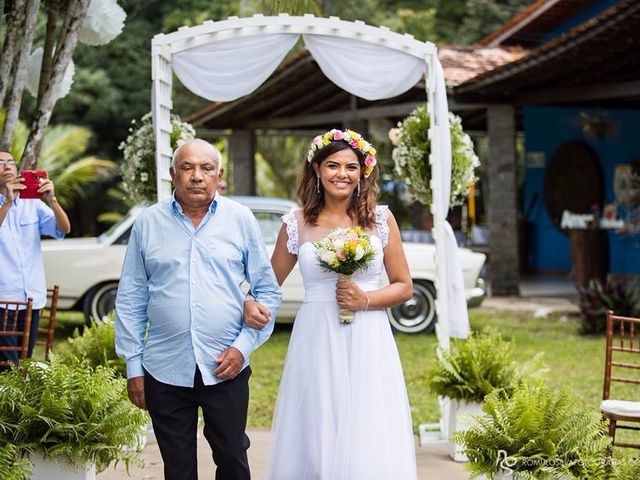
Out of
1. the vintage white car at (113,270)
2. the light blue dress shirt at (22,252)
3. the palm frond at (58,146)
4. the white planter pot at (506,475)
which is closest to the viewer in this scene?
the white planter pot at (506,475)

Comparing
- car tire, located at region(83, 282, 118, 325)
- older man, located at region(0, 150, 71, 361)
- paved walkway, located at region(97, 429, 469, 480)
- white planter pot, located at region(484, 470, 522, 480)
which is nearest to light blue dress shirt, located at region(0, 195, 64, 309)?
older man, located at region(0, 150, 71, 361)

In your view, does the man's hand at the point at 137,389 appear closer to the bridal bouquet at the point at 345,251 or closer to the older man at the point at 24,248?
the bridal bouquet at the point at 345,251

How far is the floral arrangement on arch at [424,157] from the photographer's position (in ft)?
25.2

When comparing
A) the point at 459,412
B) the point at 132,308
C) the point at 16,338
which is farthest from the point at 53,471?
the point at 459,412

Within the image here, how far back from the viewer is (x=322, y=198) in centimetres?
514

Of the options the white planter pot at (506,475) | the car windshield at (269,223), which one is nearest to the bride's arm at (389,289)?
the white planter pot at (506,475)

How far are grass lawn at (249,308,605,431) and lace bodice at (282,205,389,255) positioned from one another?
2423 mm

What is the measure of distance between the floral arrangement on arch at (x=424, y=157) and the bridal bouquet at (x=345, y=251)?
9.68 ft

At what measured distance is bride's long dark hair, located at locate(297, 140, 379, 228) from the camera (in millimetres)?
5066

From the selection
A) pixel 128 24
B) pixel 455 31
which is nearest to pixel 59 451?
pixel 128 24

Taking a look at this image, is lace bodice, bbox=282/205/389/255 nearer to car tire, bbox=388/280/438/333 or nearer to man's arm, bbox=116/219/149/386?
man's arm, bbox=116/219/149/386

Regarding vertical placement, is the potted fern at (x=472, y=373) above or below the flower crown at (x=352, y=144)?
below

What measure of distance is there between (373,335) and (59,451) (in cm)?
158

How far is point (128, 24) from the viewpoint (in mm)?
26906
